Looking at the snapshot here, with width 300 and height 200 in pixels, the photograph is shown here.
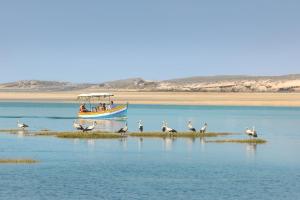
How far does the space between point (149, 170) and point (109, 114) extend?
45.0m

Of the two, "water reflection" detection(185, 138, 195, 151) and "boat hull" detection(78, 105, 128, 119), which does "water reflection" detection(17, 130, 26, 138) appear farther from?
"boat hull" detection(78, 105, 128, 119)

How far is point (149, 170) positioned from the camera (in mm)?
33281

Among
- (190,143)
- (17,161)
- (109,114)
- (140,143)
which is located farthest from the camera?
(109,114)

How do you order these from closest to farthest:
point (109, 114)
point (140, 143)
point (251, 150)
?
point (251, 150)
point (140, 143)
point (109, 114)

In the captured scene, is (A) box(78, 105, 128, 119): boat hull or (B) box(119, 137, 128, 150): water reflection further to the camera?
(A) box(78, 105, 128, 119): boat hull

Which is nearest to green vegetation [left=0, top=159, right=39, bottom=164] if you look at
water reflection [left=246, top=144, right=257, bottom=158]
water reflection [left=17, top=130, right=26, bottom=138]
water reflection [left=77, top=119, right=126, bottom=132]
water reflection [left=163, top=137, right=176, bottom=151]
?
water reflection [left=163, top=137, right=176, bottom=151]

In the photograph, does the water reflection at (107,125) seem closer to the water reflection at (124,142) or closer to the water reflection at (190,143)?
the water reflection at (124,142)

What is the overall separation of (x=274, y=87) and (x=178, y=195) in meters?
151

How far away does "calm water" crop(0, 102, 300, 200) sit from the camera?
90.6 ft

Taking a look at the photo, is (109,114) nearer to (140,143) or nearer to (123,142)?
(123,142)

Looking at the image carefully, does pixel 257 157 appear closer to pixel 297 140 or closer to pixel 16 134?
pixel 297 140

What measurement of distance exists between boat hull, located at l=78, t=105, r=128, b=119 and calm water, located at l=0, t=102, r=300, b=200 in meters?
28.9

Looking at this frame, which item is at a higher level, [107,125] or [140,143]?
[140,143]

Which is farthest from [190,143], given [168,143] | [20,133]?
[20,133]
